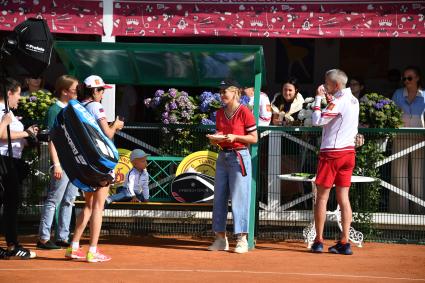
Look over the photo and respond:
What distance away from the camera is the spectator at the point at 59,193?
35.4ft

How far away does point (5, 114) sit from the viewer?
10000mm

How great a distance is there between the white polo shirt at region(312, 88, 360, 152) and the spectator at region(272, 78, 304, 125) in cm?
231

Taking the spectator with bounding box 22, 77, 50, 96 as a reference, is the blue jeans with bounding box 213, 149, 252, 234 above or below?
below

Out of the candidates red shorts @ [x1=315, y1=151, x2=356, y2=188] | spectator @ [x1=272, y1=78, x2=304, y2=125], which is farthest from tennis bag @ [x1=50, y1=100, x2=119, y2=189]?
spectator @ [x1=272, y1=78, x2=304, y2=125]

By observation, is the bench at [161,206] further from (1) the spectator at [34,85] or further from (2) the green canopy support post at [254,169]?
(1) the spectator at [34,85]

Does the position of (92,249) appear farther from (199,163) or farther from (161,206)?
(199,163)

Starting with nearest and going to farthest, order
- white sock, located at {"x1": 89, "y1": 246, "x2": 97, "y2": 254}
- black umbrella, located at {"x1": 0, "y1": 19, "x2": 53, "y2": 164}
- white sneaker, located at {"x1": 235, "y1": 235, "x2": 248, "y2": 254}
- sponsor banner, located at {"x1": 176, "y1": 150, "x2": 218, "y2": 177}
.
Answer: white sock, located at {"x1": 89, "y1": 246, "x2": 97, "y2": 254} < white sneaker, located at {"x1": 235, "y1": 235, "x2": 248, "y2": 254} < black umbrella, located at {"x1": 0, "y1": 19, "x2": 53, "y2": 164} < sponsor banner, located at {"x1": 176, "y1": 150, "x2": 218, "y2": 177}

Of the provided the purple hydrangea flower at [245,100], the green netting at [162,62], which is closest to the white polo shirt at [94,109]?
the green netting at [162,62]

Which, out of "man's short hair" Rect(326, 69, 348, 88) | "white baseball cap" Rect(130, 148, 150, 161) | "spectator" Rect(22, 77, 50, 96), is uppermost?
"spectator" Rect(22, 77, 50, 96)

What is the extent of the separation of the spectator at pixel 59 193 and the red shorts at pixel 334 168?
2.68m

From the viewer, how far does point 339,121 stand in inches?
431

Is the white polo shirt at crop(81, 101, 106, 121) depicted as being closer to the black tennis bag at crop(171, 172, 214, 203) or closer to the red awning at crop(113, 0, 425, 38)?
the black tennis bag at crop(171, 172, 214, 203)

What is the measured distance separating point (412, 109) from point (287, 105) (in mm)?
1662

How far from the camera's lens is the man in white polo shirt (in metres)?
10.9
